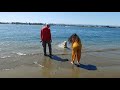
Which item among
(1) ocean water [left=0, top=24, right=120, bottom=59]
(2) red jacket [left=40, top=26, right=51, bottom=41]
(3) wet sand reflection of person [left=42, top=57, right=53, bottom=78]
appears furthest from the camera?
(1) ocean water [left=0, top=24, right=120, bottom=59]

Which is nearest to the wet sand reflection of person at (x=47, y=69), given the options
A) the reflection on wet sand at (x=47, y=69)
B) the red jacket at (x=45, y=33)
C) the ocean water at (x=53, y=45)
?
the reflection on wet sand at (x=47, y=69)

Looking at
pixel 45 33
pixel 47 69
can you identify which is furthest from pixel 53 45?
pixel 47 69

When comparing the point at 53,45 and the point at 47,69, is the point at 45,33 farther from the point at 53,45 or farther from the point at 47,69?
the point at 53,45

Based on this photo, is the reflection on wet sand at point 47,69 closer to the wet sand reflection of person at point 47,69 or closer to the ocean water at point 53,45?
the wet sand reflection of person at point 47,69

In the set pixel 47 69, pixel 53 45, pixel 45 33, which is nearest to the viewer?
pixel 47 69

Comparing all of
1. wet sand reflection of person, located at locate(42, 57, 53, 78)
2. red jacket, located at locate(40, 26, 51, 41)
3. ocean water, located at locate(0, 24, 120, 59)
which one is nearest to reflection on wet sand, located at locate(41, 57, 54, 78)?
wet sand reflection of person, located at locate(42, 57, 53, 78)

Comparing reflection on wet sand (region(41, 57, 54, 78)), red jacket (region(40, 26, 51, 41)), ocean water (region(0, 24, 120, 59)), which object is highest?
red jacket (region(40, 26, 51, 41))

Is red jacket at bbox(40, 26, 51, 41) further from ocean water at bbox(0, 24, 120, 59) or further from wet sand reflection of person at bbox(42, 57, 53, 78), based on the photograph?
ocean water at bbox(0, 24, 120, 59)
